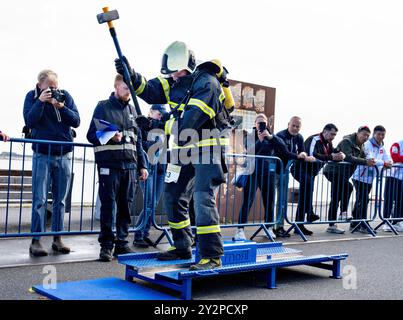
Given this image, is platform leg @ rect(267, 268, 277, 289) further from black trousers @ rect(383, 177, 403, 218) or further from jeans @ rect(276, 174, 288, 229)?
black trousers @ rect(383, 177, 403, 218)

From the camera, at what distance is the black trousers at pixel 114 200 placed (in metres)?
6.29

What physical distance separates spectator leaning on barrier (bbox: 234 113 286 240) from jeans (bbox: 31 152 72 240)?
2.92 m

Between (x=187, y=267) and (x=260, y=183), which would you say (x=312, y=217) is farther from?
Answer: (x=187, y=267)

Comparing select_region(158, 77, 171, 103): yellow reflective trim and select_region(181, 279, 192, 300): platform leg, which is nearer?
select_region(181, 279, 192, 300): platform leg

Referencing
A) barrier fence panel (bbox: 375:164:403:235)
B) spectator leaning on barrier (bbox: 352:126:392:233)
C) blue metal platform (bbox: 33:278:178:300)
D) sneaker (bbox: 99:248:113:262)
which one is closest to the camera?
blue metal platform (bbox: 33:278:178:300)

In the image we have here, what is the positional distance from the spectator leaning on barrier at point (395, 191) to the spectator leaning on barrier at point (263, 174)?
3050 mm

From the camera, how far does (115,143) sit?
249 inches

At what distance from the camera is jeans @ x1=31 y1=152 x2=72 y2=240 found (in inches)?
249

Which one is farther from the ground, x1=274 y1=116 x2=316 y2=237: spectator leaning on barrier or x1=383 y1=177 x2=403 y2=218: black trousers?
x1=274 y1=116 x2=316 y2=237: spectator leaning on barrier

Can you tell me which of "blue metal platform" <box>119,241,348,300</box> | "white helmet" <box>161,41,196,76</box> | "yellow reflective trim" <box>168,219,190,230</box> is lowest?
"blue metal platform" <box>119,241,348,300</box>

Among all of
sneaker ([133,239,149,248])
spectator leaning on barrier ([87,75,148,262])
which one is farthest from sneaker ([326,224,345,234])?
spectator leaning on barrier ([87,75,148,262])

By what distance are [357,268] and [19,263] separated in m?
3.74

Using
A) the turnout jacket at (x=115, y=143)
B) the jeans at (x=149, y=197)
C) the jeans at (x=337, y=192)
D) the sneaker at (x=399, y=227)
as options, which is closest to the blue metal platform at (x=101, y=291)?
the turnout jacket at (x=115, y=143)
